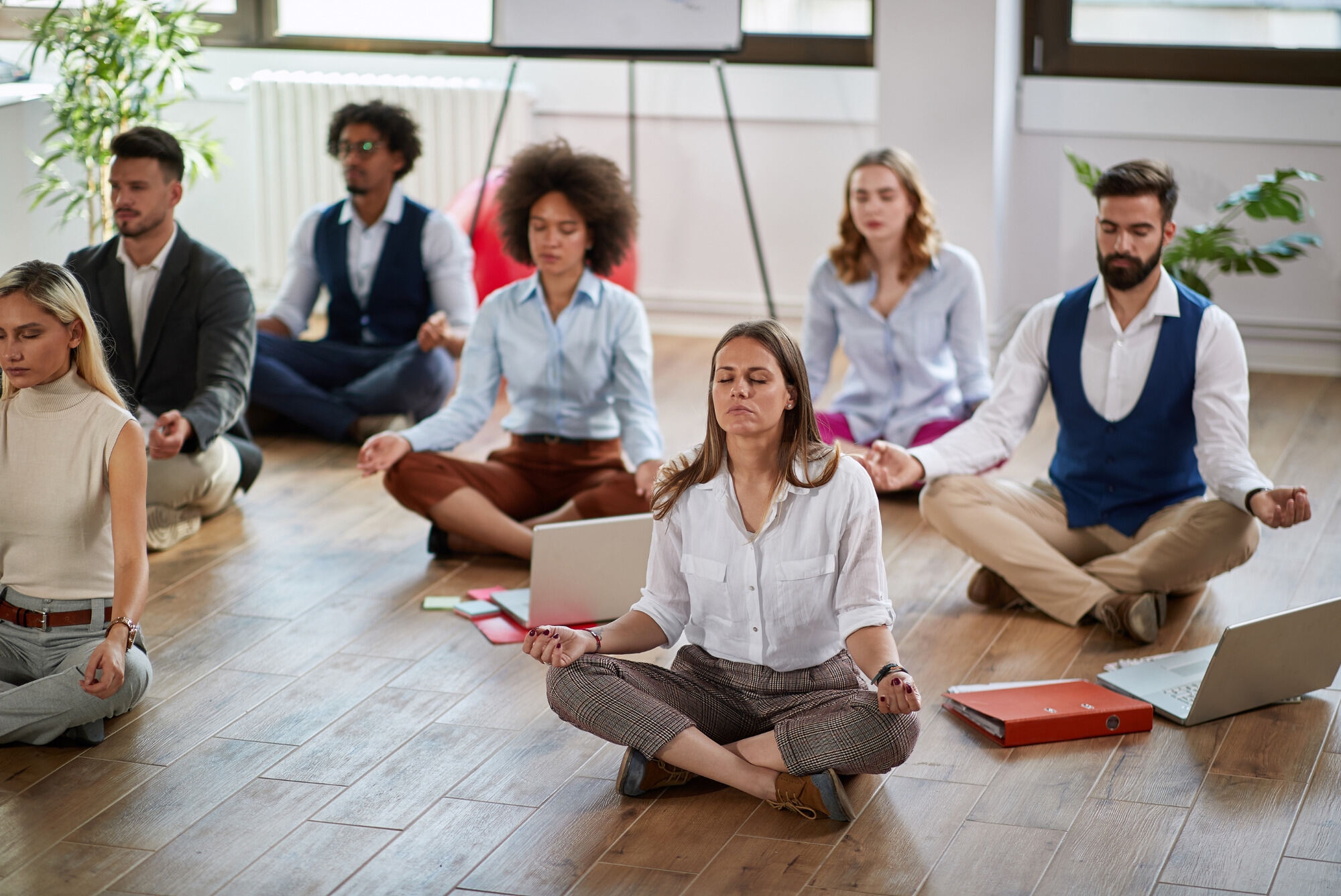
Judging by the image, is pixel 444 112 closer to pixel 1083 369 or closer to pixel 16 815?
pixel 1083 369

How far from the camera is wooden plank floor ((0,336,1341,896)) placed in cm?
228

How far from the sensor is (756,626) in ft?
8.35

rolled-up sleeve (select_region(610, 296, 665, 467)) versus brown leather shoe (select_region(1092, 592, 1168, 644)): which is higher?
rolled-up sleeve (select_region(610, 296, 665, 467))

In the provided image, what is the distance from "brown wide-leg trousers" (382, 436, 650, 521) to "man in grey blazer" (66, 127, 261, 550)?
54cm

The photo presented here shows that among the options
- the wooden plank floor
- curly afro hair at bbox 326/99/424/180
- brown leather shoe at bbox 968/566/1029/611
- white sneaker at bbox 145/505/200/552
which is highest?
curly afro hair at bbox 326/99/424/180

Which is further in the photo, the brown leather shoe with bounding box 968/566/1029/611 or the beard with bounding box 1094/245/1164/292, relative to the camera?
the brown leather shoe with bounding box 968/566/1029/611

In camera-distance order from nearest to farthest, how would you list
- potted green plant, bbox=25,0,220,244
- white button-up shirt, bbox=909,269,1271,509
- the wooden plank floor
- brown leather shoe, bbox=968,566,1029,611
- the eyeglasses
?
the wooden plank floor < white button-up shirt, bbox=909,269,1271,509 < brown leather shoe, bbox=968,566,1029,611 < the eyeglasses < potted green plant, bbox=25,0,220,244

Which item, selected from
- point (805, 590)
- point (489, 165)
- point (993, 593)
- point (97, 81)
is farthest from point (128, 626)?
point (489, 165)

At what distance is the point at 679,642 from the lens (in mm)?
3248

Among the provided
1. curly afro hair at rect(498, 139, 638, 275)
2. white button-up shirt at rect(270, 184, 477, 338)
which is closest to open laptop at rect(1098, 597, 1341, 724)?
curly afro hair at rect(498, 139, 638, 275)

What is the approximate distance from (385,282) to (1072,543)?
247cm

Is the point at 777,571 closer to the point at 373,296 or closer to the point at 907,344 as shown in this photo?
the point at 907,344

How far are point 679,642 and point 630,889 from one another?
104 centimetres

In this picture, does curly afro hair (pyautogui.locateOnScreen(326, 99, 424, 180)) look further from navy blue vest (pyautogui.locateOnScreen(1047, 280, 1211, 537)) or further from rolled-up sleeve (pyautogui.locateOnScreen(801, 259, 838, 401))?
navy blue vest (pyautogui.locateOnScreen(1047, 280, 1211, 537))
